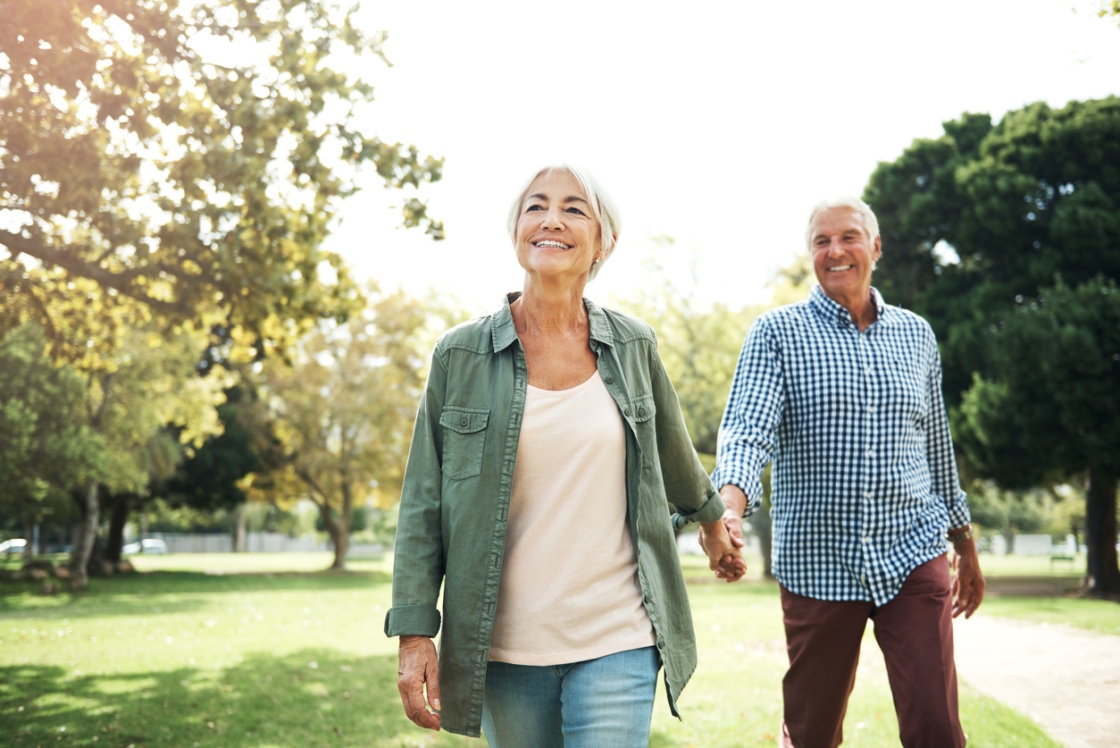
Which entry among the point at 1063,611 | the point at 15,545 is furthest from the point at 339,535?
the point at 15,545

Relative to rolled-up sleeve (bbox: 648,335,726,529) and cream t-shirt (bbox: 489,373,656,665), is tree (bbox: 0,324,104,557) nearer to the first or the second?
rolled-up sleeve (bbox: 648,335,726,529)

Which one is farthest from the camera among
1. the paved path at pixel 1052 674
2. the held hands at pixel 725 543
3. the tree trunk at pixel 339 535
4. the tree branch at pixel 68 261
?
the tree trunk at pixel 339 535

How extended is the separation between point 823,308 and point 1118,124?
906 inches

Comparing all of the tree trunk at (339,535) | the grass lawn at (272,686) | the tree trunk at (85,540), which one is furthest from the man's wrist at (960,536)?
the tree trunk at (339,535)

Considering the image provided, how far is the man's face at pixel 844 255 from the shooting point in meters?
4.02

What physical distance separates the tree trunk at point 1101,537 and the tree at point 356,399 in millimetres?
22243

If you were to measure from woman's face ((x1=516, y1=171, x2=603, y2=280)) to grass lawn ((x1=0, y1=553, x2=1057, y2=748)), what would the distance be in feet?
15.7

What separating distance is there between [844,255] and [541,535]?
2.04 meters

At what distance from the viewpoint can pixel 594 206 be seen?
10.0 ft

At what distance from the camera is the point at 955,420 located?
24875 millimetres

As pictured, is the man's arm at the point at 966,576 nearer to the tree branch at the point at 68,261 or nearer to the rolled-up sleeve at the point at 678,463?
the rolled-up sleeve at the point at 678,463

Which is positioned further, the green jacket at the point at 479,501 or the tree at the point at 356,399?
the tree at the point at 356,399

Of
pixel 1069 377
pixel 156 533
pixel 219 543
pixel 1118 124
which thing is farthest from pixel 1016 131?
pixel 156 533

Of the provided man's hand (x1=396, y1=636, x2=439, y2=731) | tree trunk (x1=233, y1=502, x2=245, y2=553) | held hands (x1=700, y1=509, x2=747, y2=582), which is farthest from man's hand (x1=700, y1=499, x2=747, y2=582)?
tree trunk (x1=233, y1=502, x2=245, y2=553)
